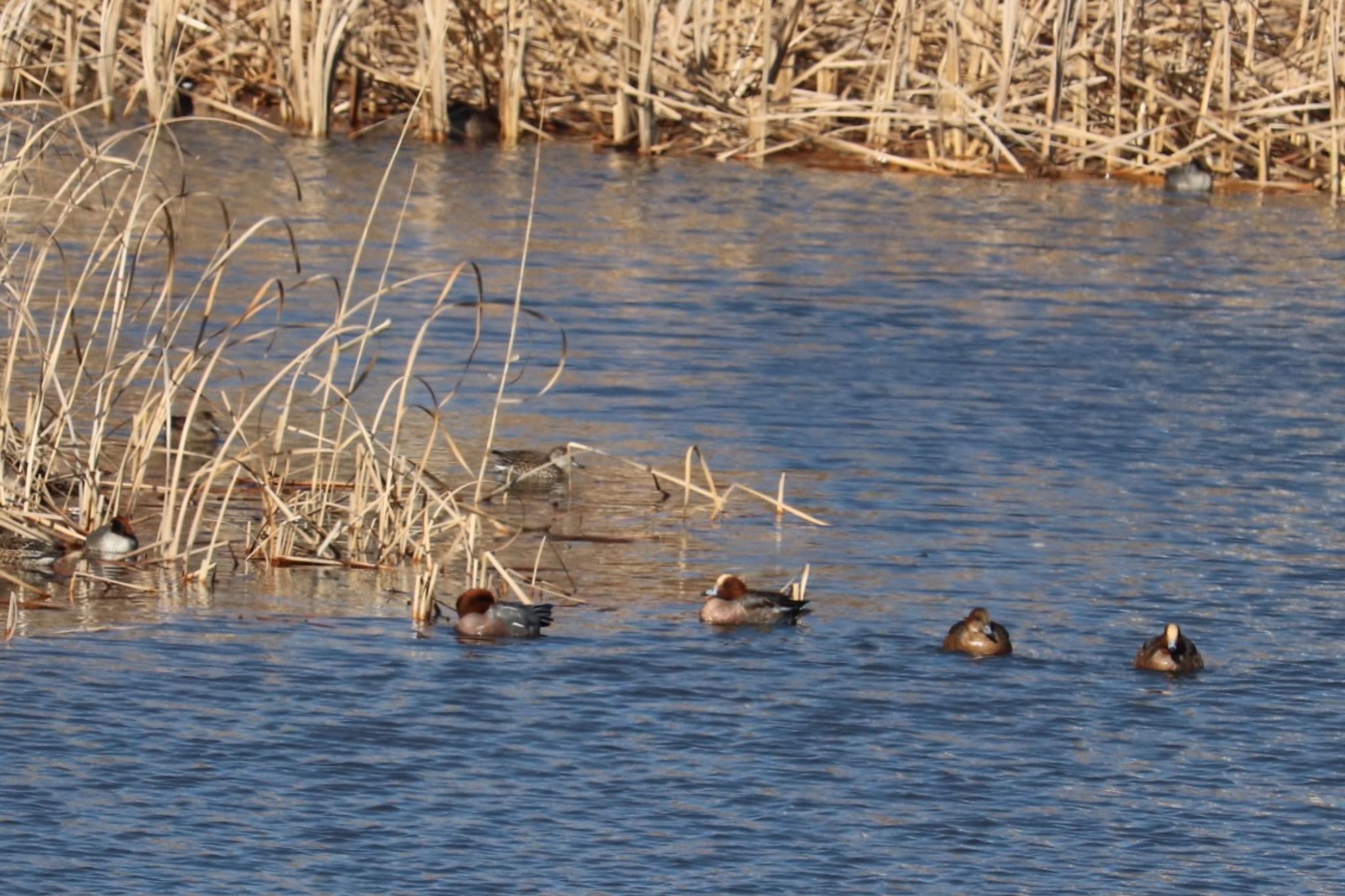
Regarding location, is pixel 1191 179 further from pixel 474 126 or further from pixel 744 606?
pixel 744 606

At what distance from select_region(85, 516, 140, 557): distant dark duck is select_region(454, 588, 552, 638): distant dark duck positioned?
1513 millimetres

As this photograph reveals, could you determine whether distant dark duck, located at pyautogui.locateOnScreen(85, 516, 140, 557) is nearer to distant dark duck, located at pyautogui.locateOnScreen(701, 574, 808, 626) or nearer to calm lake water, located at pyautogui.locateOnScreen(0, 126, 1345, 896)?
calm lake water, located at pyautogui.locateOnScreen(0, 126, 1345, 896)

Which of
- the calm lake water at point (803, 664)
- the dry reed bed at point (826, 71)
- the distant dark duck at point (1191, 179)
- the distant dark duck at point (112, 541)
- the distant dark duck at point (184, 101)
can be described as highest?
the dry reed bed at point (826, 71)

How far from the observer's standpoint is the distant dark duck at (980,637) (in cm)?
855

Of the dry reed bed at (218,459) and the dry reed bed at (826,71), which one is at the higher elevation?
the dry reed bed at (826,71)

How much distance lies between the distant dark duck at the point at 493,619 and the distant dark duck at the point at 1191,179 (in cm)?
1481

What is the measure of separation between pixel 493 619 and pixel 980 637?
1.72 meters

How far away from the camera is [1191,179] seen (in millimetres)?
22297

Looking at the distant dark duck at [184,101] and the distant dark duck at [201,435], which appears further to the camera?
the distant dark duck at [184,101]

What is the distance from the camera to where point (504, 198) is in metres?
20.6

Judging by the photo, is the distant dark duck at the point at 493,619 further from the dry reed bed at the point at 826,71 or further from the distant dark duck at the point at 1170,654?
the dry reed bed at the point at 826,71

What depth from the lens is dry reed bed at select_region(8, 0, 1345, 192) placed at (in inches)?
880

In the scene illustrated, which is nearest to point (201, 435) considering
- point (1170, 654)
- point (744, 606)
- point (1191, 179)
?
point (744, 606)

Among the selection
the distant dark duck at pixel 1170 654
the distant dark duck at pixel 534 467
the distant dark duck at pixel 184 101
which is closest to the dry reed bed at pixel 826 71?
the distant dark duck at pixel 184 101
